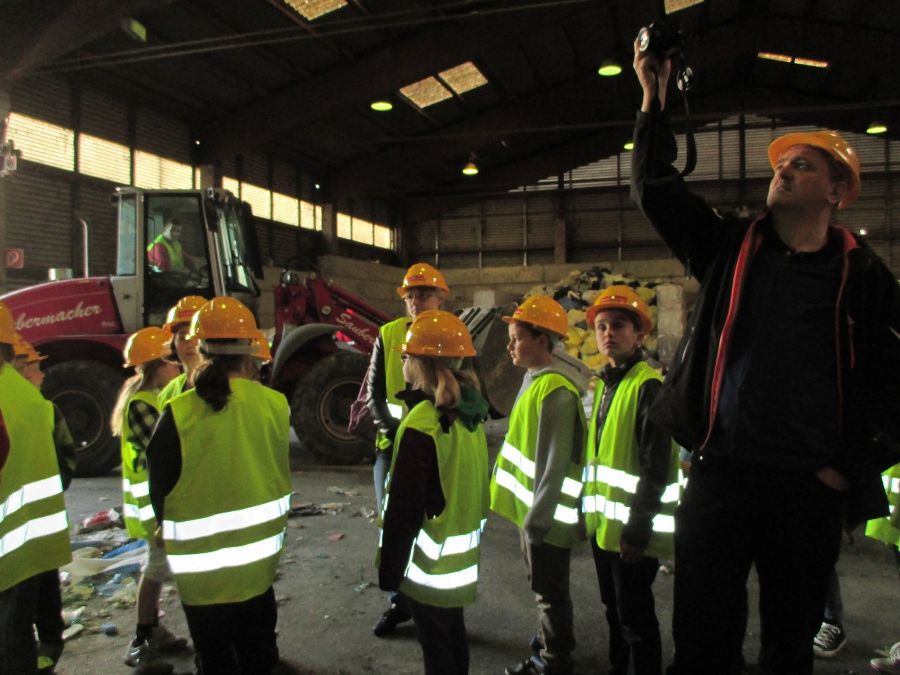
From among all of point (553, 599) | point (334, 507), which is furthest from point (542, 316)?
point (334, 507)

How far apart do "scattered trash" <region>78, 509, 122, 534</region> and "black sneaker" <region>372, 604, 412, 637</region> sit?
2857mm

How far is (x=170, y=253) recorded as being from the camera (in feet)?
23.3

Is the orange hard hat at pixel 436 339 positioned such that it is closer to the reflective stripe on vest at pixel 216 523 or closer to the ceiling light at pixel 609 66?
the reflective stripe on vest at pixel 216 523

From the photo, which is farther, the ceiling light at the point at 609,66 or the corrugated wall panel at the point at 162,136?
the ceiling light at the point at 609,66

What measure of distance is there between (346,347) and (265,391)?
5.25m

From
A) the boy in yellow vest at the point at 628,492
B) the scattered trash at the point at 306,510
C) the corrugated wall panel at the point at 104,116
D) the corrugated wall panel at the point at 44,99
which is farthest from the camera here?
the corrugated wall panel at the point at 104,116

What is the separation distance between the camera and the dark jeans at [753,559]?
1.66 metres

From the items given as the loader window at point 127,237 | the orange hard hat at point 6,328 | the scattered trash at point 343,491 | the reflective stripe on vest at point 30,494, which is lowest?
the scattered trash at point 343,491

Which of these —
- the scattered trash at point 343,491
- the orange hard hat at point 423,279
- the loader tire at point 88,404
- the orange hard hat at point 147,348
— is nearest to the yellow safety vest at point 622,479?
the orange hard hat at point 423,279

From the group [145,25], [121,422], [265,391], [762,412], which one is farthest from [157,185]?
[762,412]

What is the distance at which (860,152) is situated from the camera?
1883cm

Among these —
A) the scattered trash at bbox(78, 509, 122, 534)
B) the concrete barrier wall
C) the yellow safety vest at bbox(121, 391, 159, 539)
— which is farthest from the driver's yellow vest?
the concrete barrier wall

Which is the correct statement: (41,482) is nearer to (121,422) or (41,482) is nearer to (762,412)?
(121,422)

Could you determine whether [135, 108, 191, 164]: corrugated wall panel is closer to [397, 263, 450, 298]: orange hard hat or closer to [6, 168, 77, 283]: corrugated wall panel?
[6, 168, 77, 283]: corrugated wall panel
